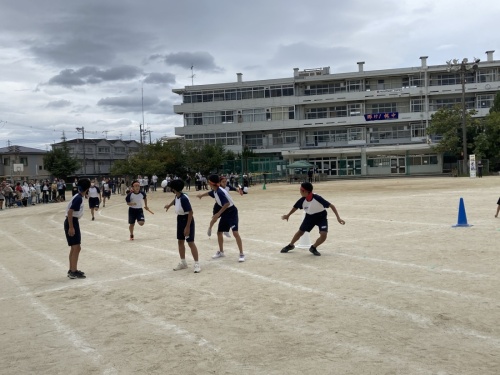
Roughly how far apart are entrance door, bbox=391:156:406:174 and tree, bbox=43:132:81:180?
4227 cm

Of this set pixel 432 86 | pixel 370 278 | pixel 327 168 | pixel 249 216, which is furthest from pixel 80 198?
pixel 432 86

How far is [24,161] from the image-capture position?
7112 cm

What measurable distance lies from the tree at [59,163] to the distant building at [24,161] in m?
1.83

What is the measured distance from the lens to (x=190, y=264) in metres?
9.12

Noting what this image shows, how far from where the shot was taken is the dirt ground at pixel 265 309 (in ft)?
14.7

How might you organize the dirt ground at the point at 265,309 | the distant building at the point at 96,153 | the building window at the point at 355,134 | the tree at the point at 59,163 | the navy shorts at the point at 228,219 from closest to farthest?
the dirt ground at the point at 265,309 → the navy shorts at the point at 228,219 → the building window at the point at 355,134 → the tree at the point at 59,163 → the distant building at the point at 96,153

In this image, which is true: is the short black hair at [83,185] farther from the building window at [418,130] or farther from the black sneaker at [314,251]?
the building window at [418,130]

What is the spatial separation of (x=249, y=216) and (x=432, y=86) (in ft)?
166

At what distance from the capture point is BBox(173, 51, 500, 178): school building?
200 ft

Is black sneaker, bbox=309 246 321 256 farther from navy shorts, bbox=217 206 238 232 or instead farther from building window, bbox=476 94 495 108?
building window, bbox=476 94 495 108

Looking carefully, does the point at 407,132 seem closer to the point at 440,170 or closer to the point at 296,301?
the point at 440,170

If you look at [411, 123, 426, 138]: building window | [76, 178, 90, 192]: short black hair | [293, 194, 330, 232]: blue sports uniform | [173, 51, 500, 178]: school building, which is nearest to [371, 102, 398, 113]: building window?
[173, 51, 500, 178]: school building

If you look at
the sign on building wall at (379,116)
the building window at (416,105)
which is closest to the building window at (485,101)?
the building window at (416,105)

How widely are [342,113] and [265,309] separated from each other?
200 feet
